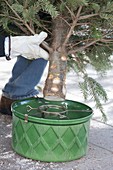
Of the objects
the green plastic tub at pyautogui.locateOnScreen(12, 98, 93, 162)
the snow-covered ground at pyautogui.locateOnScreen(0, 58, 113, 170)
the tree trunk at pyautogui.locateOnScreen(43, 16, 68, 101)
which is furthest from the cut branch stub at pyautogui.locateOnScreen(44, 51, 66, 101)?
Answer: the snow-covered ground at pyautogui.locateOnScreen(0, 58, 113, 170)

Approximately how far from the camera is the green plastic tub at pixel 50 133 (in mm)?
1822

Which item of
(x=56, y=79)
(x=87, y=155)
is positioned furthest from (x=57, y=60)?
(x=87, y=155)

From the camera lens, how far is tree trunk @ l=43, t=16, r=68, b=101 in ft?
6.62

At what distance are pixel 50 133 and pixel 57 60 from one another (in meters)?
0.44

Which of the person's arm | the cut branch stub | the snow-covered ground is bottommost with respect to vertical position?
the snow-covered ground

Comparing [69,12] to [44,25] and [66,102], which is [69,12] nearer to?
[44,25]

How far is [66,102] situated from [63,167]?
423 mm

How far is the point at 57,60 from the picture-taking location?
2.02 meters

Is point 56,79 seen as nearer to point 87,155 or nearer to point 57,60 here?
point 57,60

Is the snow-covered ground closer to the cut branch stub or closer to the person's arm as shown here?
the cut branch stub

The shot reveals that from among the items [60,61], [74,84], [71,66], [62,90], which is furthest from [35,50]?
[74,84]

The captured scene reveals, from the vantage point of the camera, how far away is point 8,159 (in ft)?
6.32

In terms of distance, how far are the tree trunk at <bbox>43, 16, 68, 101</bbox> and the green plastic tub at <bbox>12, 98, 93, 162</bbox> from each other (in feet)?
0.40

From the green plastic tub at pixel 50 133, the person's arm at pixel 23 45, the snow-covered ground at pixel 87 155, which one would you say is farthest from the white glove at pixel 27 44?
the snow-covered ground at pixel 87 155
